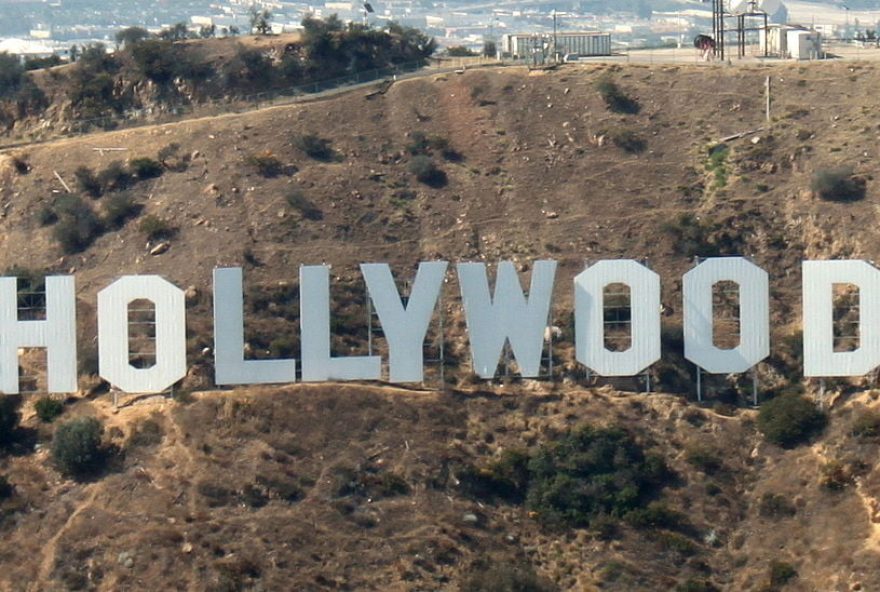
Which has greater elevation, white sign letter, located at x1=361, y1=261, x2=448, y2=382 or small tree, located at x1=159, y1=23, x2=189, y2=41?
small tree, located at x1=159, y1=23, x2=189, y2=41

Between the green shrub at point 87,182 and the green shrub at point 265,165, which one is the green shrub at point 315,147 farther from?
the green shrub at point 87,182

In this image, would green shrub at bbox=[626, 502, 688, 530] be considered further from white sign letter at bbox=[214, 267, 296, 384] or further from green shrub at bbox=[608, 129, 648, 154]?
green shrub at bbox=[608, 129, 648, 154]

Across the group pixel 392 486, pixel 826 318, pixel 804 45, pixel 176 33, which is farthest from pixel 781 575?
pixel 176 33

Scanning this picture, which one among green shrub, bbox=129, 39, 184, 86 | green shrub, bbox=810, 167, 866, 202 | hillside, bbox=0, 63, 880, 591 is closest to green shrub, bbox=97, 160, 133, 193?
hillside, bbox=0, 63, 880, 591

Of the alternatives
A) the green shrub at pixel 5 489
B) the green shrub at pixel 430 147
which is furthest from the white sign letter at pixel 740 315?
the green shrub at pixel 5 489

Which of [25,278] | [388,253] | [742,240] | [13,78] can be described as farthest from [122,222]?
[742,240]

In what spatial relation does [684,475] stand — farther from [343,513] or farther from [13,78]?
[13,78]

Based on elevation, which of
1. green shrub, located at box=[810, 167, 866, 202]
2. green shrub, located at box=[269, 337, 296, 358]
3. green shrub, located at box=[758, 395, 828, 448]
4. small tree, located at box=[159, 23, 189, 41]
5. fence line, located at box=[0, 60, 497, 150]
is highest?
small tree, located at box=[159, 23, 189, 41]
